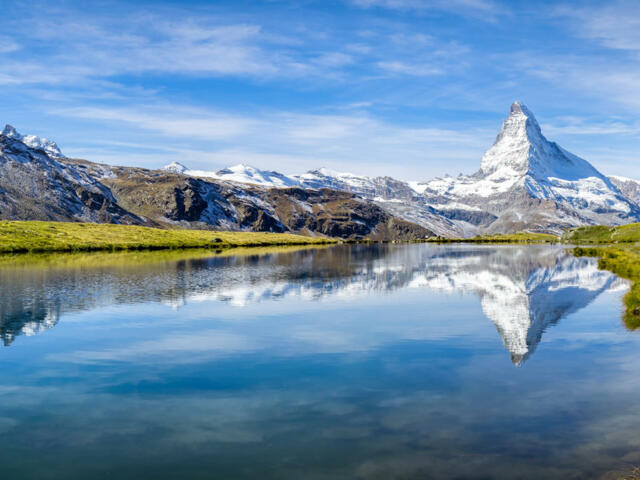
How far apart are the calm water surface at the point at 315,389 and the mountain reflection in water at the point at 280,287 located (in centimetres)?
55

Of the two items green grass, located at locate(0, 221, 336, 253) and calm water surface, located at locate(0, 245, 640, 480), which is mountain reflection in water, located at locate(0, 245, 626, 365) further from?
green grass, located at locate(0, 221, 336, 253)

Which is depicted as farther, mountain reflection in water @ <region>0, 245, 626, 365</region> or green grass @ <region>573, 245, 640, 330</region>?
mountain reflection in water @ <region>0, 245, 626, 365</region>

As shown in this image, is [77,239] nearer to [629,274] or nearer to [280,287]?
[280,287]

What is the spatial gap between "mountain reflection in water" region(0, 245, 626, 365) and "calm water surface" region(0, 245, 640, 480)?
55cm

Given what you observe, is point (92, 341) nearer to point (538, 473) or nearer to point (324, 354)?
point (324, 354)

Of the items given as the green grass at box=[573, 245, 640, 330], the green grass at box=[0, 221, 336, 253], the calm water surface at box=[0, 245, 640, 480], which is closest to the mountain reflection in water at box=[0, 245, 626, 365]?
the calm water surface at box=[0, 245, 640, 480]

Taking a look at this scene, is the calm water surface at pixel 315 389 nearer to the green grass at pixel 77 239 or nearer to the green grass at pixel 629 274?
the green grass at pixel 629 274

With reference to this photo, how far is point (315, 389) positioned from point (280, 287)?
1699 inches

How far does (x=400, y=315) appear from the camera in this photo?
47719 millimetres

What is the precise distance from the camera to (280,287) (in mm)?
68438

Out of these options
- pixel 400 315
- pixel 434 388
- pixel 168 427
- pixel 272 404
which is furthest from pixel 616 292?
pixel 168 427

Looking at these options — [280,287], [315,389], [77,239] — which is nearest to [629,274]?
[280,287]

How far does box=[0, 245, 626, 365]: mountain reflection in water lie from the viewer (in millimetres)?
44875

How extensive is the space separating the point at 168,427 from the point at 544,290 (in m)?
54.6
